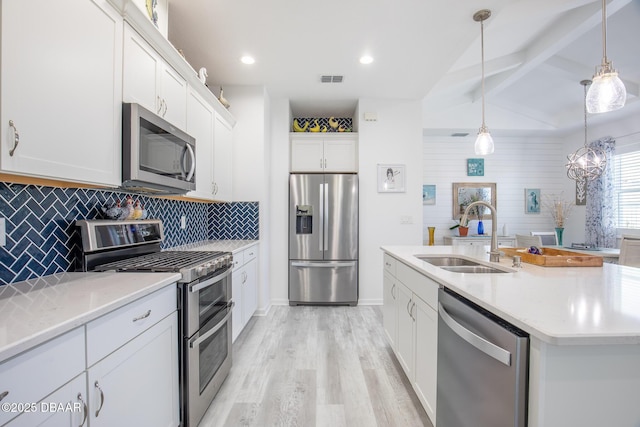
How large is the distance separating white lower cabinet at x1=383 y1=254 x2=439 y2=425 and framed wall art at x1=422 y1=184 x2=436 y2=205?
3352 millimetres

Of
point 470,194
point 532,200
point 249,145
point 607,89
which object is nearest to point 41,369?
point 607,89

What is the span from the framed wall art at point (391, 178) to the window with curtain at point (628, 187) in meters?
3.56

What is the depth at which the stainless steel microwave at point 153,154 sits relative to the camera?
1515mm

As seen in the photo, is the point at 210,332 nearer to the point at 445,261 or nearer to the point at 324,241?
the point at 445,261

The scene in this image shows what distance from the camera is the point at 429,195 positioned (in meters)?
5.41

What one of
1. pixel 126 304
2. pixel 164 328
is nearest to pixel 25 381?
pixel 126 304

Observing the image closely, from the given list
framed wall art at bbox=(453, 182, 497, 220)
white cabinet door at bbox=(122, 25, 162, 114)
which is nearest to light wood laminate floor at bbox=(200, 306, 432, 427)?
white cabinet door at bbox=(122, 25, 162, 114)

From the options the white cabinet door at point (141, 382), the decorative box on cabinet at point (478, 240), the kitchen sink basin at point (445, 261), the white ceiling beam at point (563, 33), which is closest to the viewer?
the white cabinet door at point (141, 382)

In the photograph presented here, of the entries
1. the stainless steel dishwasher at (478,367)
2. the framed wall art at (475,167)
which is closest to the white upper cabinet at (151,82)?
the stainless steel dishwasher at (478,367)

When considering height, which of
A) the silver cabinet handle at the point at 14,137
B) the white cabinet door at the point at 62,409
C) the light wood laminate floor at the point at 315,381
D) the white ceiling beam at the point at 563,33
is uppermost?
the white ceiling beam at the point at 563,33

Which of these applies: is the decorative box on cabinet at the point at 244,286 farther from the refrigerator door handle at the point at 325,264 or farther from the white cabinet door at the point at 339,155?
the white cabinet door at the point at 339,155

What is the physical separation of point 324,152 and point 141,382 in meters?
3.38

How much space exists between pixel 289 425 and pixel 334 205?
251 cm

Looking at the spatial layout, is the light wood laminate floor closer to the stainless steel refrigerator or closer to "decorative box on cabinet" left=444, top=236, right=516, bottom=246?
the stainless steel refrigerator
